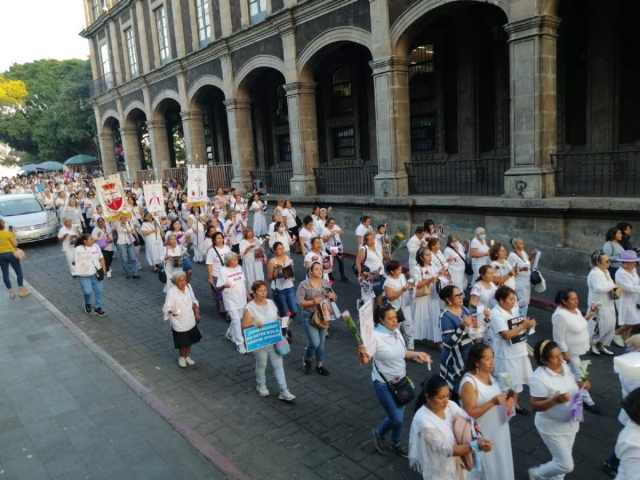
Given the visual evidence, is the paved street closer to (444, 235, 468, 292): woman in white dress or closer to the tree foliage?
(444, 235, 468, 292): woman in white dress

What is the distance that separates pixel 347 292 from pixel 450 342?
18.8 ft

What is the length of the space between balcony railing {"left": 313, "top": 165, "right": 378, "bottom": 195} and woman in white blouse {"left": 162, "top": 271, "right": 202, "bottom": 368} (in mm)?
10298

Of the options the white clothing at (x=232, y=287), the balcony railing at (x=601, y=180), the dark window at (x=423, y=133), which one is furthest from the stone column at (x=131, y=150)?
the balcony railing at (x=601, y=180)

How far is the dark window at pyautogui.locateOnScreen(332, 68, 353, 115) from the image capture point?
20062mm

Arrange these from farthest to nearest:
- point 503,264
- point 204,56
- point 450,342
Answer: point 204,56 → point 503,264 → point 450,342

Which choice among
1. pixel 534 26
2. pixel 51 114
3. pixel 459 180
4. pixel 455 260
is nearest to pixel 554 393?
pixel 455 260

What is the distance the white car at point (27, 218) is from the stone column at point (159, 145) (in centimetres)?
891

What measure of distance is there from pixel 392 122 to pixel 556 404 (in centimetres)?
1119

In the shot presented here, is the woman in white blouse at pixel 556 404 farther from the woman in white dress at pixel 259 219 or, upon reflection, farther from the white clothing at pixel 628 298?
the woman in white dress at pixel 259 219

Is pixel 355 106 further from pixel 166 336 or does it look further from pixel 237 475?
pixel 237 475

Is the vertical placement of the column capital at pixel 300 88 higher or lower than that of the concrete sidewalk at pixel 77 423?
higher

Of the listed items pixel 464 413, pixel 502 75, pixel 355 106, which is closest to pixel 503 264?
pixel 464 413

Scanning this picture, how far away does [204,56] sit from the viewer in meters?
21.6

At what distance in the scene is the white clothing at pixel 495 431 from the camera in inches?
163
